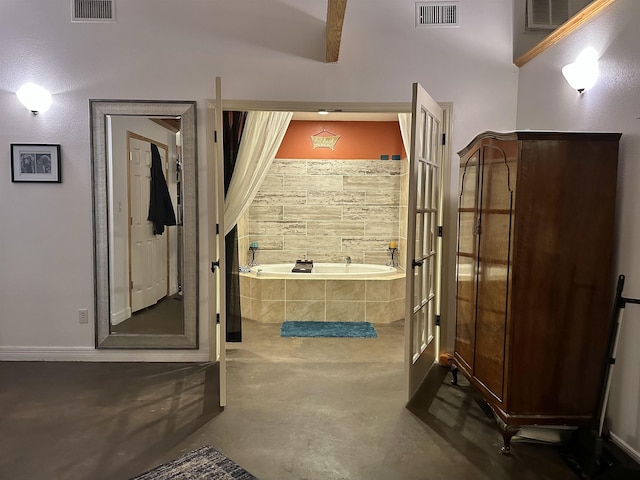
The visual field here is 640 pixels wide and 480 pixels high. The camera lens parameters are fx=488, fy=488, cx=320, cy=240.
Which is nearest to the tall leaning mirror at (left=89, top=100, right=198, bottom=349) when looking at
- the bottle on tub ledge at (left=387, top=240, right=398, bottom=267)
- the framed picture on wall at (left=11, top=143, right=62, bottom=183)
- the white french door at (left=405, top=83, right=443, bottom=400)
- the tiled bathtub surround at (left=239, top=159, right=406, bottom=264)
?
the framed picture on wall at (left=11, top=143, right=62, bottom=183)

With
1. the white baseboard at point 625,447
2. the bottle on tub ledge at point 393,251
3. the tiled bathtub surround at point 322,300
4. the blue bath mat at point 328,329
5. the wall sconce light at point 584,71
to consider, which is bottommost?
the blue bath mat at point 328,329

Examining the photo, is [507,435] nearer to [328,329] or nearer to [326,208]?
[328,329]

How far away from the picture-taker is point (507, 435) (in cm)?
254

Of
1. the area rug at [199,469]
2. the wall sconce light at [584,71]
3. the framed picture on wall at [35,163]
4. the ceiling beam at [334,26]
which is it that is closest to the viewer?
the area rug at [199,469]

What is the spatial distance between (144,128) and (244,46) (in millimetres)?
1005

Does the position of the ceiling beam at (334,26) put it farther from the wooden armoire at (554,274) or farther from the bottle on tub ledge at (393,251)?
the bottle on tub ledge at (393,251)

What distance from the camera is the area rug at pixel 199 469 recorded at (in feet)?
7.48

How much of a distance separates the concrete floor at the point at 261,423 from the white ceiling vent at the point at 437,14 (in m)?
2.71

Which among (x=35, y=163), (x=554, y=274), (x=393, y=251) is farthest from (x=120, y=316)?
(x=393, y=251)

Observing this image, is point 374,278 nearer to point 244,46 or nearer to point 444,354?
point 444,354

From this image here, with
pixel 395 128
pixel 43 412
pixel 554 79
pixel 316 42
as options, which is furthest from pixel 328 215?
pixel 43 412

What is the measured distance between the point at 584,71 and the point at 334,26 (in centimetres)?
154

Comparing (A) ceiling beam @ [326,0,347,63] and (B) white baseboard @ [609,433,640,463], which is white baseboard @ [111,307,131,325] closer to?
(A) ceiling beam @ [326,0,347,63]

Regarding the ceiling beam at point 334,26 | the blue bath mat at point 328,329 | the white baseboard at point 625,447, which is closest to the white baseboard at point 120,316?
the blue bath mat at point 328,329
